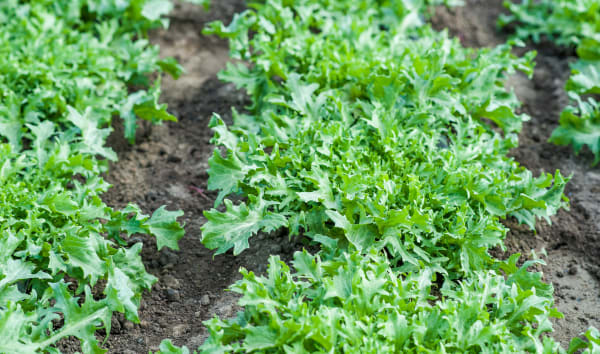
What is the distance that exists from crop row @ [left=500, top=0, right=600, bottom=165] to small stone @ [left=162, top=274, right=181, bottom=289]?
3000 mm

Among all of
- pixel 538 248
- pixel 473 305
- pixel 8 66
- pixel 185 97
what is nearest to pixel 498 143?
pixel 538 248

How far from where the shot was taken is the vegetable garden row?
10.8ft

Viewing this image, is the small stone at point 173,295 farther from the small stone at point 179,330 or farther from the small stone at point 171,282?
the small stone at point 179,330

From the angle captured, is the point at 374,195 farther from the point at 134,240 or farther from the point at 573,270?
the point at 134,240

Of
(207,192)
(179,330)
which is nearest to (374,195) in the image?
(179,330)

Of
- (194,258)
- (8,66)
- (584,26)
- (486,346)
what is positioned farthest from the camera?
(584,26)

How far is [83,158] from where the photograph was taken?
450cm

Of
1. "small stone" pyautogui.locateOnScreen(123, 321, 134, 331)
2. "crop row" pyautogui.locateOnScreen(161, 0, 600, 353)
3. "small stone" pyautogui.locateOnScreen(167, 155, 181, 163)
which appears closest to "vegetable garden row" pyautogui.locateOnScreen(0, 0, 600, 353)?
"crop row" pyautogui.locateOnScreen(161, 0, 600, 353)

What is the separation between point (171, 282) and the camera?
4.16 meters

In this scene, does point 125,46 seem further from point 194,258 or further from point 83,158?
→ point 194,258

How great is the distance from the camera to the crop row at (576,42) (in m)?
5.05

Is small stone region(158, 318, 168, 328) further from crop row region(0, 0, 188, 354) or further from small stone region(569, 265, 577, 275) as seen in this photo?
small stone region(569, 265, 577, 275)

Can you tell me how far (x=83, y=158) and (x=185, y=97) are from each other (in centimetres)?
132

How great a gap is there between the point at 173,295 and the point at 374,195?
137 cm
